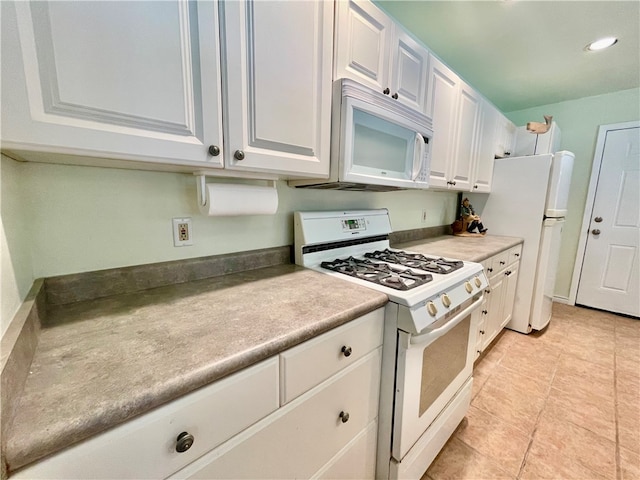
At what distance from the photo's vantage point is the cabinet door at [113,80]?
527 mm

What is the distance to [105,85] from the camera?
62cm

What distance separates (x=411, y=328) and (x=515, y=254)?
199 centimetres

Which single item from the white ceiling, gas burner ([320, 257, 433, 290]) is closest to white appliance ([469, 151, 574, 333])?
the white ceiling

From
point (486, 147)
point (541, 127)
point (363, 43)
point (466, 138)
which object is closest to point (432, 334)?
point (363, 43)

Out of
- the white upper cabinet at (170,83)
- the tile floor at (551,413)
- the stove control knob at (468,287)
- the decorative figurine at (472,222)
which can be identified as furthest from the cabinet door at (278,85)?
the decorative figurine at (472,222)

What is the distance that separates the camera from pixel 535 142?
2656 millimetres

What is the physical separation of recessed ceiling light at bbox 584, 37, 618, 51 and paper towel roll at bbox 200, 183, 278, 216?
8.45 feet

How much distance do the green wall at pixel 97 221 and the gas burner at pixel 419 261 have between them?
0.73 meters

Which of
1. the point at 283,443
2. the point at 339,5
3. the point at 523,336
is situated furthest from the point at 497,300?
the point at 339,5

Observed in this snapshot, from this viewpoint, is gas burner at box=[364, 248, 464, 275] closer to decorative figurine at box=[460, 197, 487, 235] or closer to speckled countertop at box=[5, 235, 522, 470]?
speckled countertop at box=[5, 235, 522, 470]

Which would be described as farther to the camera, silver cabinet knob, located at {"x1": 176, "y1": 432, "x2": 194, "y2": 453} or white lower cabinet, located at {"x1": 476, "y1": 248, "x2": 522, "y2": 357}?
white lower cabinet, located at {"x1": 476, "y1": 248, "x2": 522, "y2": 357}

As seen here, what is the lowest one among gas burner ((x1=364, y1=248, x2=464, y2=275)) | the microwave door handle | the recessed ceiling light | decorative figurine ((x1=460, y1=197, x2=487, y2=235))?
gas burner ((x1=364, y1=248, x2=464, y2=275))

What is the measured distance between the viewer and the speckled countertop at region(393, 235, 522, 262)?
1736 mm

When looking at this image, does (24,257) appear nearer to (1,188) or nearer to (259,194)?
(1,188)
